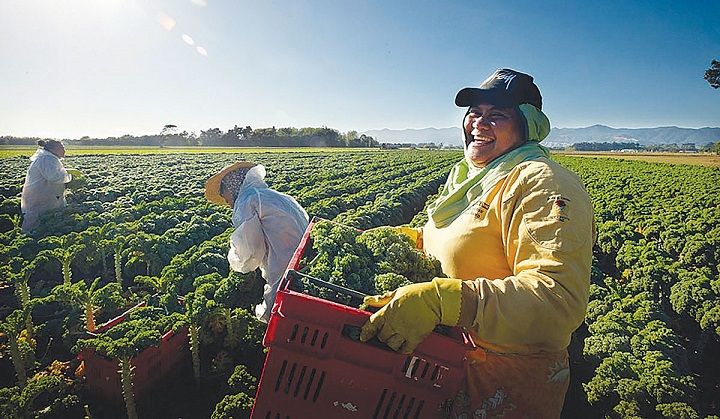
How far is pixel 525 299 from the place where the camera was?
1.50 meters

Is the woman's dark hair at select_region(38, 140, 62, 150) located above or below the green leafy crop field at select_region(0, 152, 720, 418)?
above

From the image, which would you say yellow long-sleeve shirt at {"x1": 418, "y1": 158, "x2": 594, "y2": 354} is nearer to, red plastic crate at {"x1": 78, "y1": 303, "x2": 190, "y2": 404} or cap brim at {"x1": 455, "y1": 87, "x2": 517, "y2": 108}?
cap brim at {"x1": 455, "y1": 87, "x2": 517, "y2": 108}

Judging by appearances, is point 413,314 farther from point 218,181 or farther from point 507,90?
point 218,181

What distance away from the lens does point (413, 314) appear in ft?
4.97

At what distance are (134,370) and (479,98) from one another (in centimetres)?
447

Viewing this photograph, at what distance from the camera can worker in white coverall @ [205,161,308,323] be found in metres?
4.49

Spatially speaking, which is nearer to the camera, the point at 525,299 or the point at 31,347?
the point at 525,299

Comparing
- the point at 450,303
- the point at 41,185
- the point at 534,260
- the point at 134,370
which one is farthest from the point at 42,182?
the point at 534,260

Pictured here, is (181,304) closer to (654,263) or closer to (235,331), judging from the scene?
(235,331)

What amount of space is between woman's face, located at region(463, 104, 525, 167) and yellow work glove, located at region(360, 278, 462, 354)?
0.95 m

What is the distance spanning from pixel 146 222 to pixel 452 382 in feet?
37.6

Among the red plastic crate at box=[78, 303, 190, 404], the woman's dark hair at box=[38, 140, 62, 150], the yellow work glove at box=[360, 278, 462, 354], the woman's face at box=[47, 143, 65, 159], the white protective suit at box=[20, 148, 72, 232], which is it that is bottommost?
the red plastic crate at box=[78, 303, 190, 404]

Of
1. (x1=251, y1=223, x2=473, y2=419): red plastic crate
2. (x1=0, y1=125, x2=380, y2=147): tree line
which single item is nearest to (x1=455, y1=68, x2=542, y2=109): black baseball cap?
(x1=251, y1=223, x2=473, y2=419): red plastic crate

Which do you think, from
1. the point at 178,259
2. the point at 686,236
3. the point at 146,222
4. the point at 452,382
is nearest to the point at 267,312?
the point at 178,259
